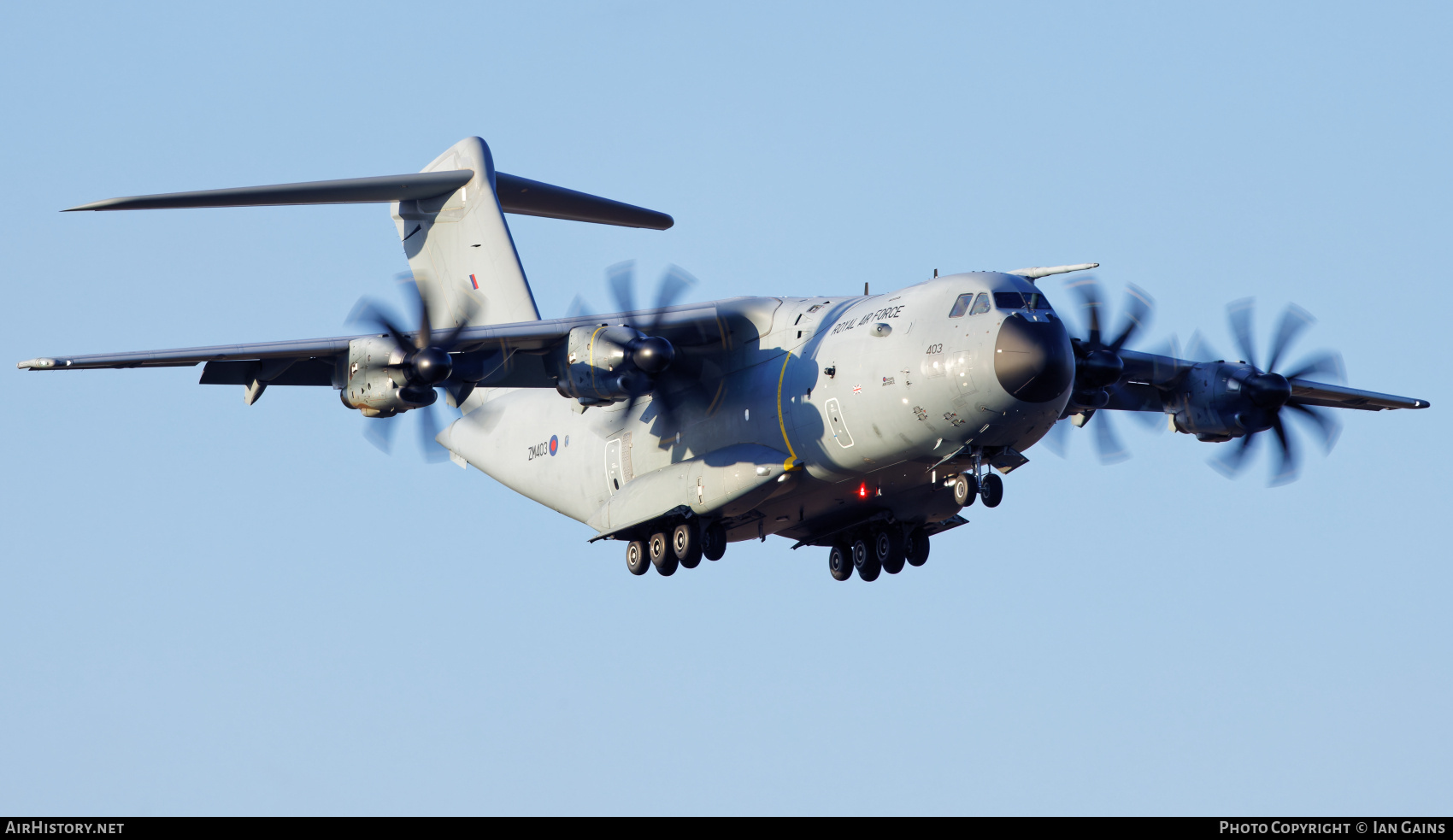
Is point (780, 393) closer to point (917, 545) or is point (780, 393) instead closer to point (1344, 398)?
point (917, 545)

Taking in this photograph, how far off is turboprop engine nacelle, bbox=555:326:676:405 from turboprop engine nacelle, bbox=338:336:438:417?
5.43 feet

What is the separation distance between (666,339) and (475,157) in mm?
6955

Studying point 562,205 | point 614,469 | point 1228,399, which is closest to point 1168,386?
point 1228,399

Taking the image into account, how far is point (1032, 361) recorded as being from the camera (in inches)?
697

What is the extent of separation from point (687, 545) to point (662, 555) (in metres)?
0.48

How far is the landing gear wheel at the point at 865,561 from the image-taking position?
Result: 71.3 feet

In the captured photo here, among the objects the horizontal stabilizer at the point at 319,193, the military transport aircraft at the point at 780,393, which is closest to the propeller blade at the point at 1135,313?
the military transport aircraft at the point at 780,393

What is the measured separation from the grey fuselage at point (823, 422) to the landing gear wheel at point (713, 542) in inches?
8.0

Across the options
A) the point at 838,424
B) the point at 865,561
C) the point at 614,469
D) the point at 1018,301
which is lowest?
the point at 865,561
